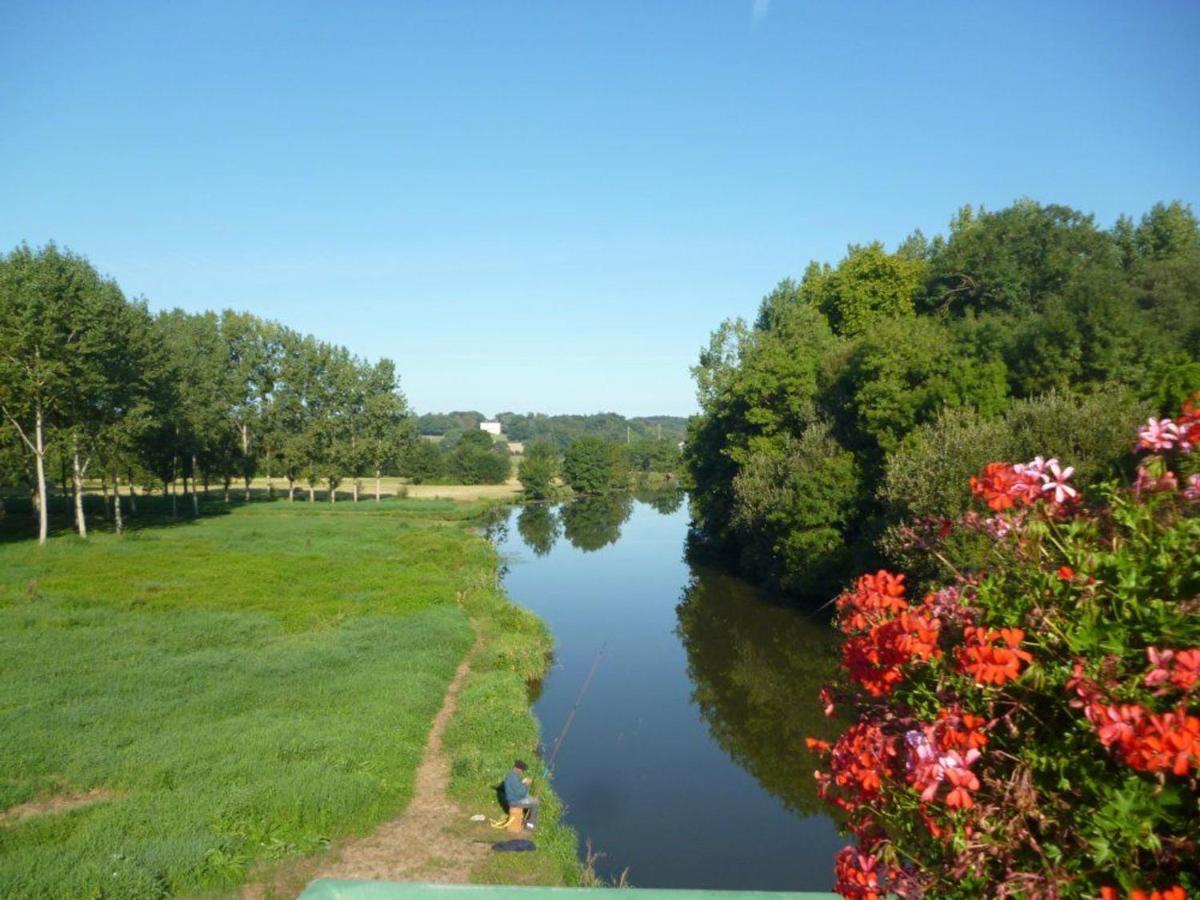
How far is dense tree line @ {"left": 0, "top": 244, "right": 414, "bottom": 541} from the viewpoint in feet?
112

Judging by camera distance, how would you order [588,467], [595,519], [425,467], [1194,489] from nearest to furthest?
[1194,489] → [595,519] → [588,467] → [425,467]

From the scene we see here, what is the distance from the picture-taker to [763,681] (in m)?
23.6

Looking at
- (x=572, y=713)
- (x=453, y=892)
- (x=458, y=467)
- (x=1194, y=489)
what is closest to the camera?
(x=453, y=892)

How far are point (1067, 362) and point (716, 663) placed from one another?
54.4 feet

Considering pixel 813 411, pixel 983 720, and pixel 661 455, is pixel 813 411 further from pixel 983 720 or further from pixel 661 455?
pixel 661 455

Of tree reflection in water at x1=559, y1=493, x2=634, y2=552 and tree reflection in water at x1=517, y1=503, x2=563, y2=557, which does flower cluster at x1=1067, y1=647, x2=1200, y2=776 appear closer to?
tree reflection in water at x1=517, y1=503, x2=563, y2=557

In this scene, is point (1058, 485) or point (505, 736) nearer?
point (1058, 485)

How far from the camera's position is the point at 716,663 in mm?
25688

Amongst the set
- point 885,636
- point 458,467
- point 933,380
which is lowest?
point 458,467

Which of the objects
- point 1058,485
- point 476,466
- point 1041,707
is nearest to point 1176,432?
point 1058,485

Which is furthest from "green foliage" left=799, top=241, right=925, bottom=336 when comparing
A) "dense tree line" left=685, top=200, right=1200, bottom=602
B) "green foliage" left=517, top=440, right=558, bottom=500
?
"green foliage" left=517, top=440, right=558, bottom=500

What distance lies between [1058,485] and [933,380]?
27940mm

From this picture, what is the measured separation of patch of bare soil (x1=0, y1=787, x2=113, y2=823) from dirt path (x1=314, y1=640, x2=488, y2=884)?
384 centimetres

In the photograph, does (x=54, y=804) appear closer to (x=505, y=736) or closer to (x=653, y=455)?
(x=505, y=736)
